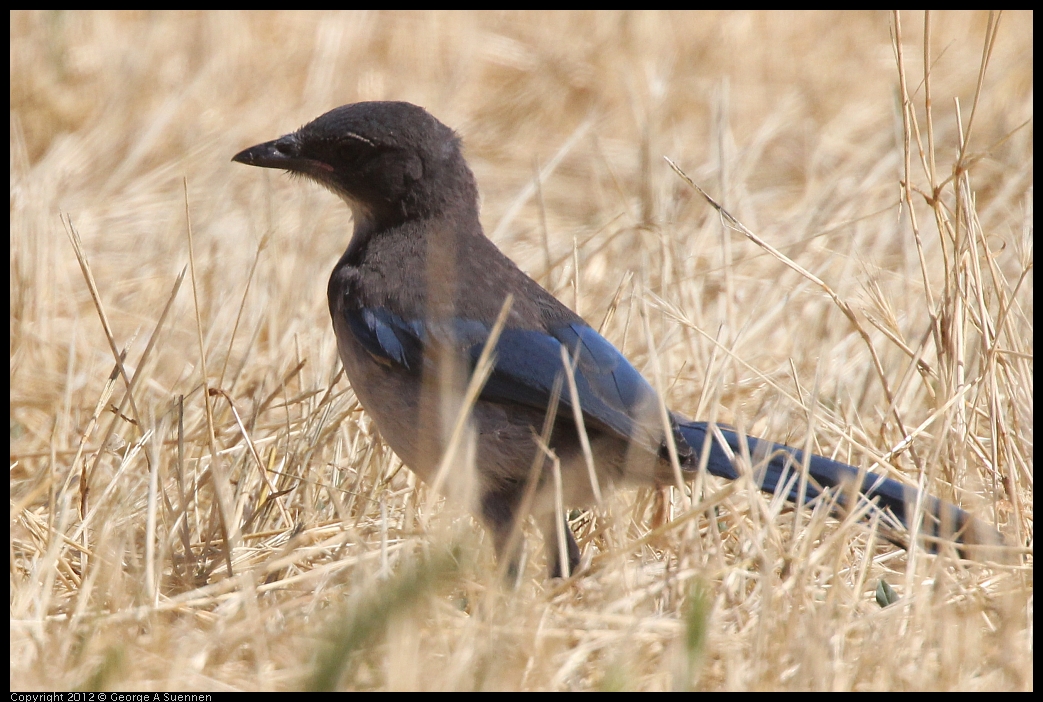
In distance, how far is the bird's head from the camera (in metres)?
4.05

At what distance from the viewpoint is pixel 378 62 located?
8594 millimetres

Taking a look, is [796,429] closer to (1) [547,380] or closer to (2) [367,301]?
(1) [547,380]

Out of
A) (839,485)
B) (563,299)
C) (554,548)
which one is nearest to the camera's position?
(839,485)

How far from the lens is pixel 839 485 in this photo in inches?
133

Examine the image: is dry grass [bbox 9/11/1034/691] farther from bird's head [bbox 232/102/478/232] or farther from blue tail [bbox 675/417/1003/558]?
bird's head [bbox 232/102/478/232]

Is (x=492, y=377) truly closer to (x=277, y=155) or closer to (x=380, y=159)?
(x=380, y=159)

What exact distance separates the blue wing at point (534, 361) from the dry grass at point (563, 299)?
0.35 meters

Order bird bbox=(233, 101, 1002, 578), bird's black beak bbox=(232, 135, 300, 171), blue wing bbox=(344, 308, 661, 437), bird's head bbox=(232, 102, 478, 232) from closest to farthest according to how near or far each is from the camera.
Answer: bird bbox=(233, 101, 1002, 578), blue wing bbox=(344, 308, 661, 437), bird's head bbox=(232, 102, 478, 232), bird's black beak bbox=(232, 135, 300, 171)

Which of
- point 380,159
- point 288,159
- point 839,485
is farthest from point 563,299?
point 839,485

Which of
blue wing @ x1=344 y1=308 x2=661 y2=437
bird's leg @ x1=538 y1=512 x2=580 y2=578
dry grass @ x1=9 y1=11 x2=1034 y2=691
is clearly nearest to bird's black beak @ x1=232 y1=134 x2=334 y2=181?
dry grass @ x1=9 y1=11 x2=1034 y2=691

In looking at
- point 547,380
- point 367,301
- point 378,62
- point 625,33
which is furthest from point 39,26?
point 547,380

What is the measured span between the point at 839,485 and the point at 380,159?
189 cm

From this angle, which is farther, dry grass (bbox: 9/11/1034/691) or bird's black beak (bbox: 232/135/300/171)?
bird's black beak (bbox: 232/135/300/171)

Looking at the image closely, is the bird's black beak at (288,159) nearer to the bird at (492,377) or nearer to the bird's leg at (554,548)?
the bird at (492,377)
